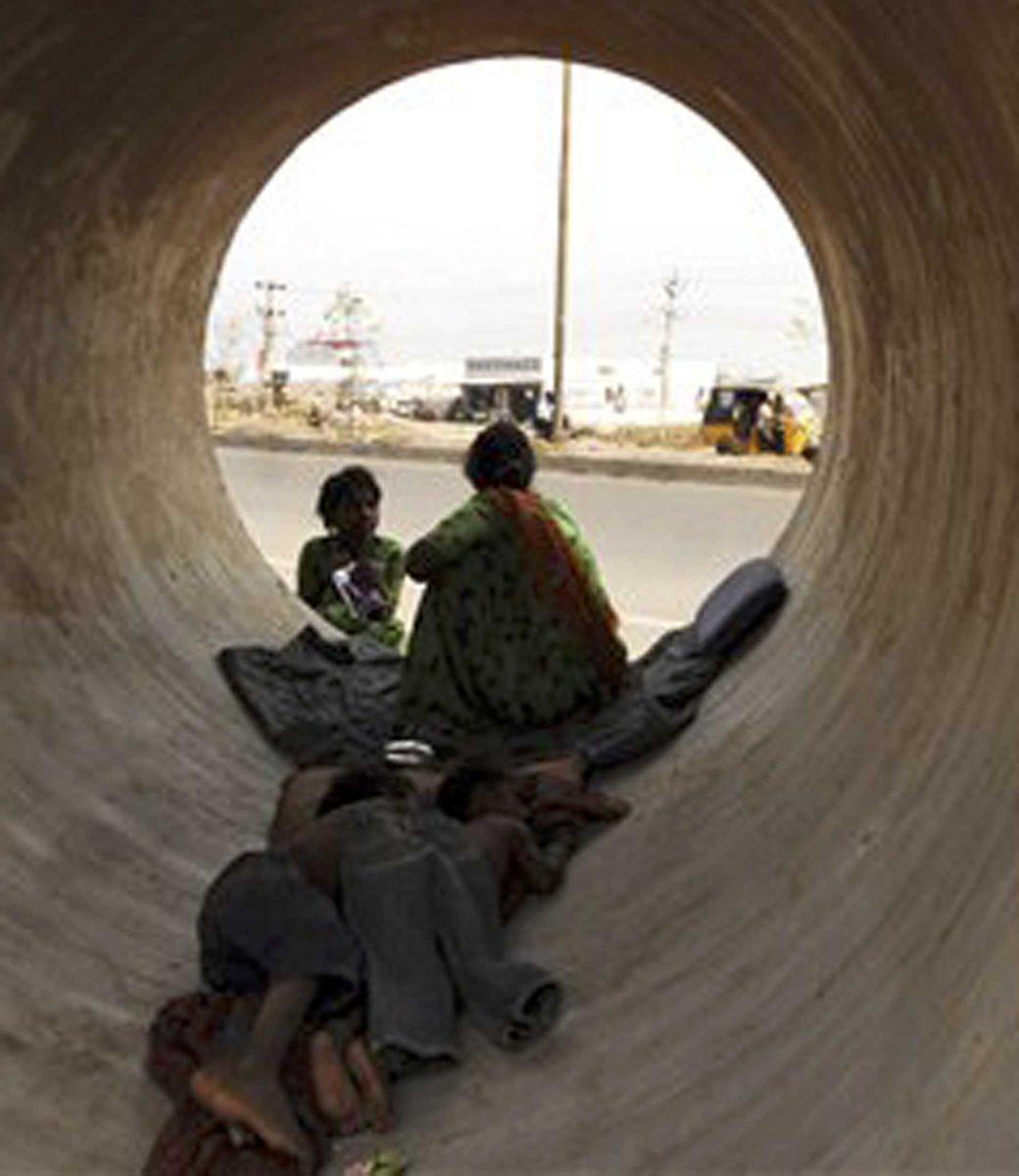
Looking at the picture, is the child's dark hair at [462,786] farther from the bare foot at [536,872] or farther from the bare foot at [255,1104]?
the bare foot at [255,1104]

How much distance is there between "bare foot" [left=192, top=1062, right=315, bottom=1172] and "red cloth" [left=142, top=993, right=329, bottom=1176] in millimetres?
42

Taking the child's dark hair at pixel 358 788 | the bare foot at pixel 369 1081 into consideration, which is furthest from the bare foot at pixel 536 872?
the bare foot at pixel 369 1081

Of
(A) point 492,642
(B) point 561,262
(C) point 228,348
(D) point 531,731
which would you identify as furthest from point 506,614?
(C) point 228,348

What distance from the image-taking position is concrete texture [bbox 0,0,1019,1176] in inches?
129

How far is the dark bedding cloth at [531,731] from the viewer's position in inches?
247

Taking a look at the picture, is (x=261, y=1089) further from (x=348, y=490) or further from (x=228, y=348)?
(x=228, y=348)

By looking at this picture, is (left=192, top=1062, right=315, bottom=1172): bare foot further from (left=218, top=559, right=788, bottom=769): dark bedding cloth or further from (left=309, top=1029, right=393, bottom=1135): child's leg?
(left=218, top=559, right=788, bottom=769): dark bedding cloth

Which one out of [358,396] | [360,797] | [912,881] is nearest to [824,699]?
[360,797]

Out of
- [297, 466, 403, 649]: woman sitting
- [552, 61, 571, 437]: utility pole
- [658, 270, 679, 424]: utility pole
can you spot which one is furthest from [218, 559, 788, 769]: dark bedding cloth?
[658, 270, 679, 424]: utility pole

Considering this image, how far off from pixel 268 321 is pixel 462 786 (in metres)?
30.2

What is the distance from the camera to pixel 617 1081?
389 centimetres

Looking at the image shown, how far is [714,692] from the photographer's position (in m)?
6.50

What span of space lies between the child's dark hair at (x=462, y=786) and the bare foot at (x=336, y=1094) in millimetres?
1237

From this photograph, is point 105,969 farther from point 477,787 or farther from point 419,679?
point 419,679
